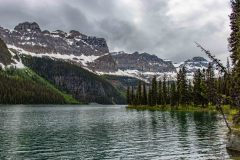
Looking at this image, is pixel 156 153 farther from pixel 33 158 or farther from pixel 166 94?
pixel 166 94

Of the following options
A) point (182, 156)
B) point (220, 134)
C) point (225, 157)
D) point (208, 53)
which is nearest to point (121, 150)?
point (182, 156)

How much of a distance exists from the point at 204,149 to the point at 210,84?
28.6ft

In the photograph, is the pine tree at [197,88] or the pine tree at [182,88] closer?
the pine tree at [197,88]

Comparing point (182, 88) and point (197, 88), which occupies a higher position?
point (182, 88)

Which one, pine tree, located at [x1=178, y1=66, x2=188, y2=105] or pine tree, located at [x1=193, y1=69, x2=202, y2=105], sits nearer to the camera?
pine tree, located at [x1=193, y1=69, x2=202, y2=105]

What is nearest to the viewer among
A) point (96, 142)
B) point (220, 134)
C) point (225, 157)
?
point (225, 157)

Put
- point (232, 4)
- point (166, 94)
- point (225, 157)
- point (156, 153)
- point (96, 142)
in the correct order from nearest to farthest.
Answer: point (225, 157) → point (156, 153) → point (232, 4) → point (96, 142) → point (166, 94)

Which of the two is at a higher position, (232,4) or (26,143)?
(232,4)

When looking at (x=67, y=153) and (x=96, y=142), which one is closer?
(x=67, y=153)

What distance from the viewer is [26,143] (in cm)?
Result: 5731

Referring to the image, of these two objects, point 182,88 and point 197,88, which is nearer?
point 197,88

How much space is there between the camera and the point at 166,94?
7849 inches

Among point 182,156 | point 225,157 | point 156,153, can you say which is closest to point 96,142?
point 156,153

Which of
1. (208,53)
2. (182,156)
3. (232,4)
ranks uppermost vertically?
(232,4)
